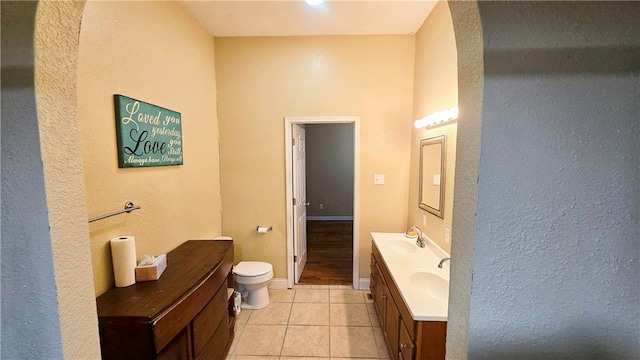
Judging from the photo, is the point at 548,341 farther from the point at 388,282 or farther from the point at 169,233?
the point at 169,233

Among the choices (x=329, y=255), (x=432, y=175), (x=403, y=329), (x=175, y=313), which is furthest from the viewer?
(x=329, y=255)

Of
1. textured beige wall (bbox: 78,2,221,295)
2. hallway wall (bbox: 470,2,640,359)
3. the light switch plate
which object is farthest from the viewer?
the light switch plate

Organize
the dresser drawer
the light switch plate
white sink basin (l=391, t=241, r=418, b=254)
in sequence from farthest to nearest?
1. the light switch plate
2. white sink basin (l=391, t=241, r=418, b=254)
3. the dresser drawer

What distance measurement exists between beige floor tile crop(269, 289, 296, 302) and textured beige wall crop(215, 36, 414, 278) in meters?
0.61

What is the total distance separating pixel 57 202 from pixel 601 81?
51.8 inches

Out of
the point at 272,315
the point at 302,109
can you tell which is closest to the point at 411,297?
the point at 272,315

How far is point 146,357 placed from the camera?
116 centimetres

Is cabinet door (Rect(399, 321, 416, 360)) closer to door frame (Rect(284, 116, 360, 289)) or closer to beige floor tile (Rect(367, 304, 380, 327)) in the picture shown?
beige floor tile (Rect(367, 304, 380, 327))

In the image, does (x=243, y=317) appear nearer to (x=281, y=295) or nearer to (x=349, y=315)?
(x=281, y=295)

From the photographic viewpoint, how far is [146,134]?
172 cm

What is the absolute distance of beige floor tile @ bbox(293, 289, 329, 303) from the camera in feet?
9.18

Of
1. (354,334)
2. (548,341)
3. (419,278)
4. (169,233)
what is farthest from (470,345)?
(169,233)

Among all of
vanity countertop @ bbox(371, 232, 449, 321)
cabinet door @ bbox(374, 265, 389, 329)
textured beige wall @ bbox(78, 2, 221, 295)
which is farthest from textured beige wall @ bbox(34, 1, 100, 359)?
cabinet door @ bbox(374, 265, 389, 329)

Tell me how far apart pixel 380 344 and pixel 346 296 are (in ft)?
2.48
